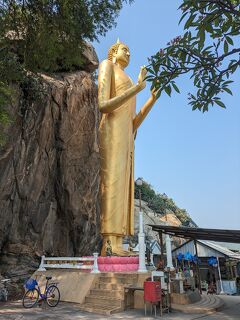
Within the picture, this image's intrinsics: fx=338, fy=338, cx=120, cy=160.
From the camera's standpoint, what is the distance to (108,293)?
7.65 metres

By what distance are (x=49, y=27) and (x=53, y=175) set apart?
5.76 meters

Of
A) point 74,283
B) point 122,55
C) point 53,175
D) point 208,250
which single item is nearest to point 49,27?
point 122,55

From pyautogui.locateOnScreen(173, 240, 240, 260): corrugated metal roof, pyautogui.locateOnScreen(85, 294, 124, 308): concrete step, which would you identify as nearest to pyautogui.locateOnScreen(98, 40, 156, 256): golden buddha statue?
pyautogui.locateOnScreen(85, 294, 124, 308): concrete step

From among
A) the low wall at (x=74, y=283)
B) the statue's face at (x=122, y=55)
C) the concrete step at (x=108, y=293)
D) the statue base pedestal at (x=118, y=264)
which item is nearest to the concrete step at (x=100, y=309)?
the concrete step at (x=108, y=293)

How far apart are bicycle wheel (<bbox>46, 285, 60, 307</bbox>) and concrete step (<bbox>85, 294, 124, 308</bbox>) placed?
0.70 metres

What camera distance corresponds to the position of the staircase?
715 cm

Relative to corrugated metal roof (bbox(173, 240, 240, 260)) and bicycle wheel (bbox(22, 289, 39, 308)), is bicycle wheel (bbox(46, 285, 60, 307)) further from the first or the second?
corrugated metal roof (bbox(173, 240, 240, 260))

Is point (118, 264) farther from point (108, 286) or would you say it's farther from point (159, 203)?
point (159, 203)

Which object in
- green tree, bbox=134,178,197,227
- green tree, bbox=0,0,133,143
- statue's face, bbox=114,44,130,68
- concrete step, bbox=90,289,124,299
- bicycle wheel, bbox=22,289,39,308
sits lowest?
bicycle wheel, bbox=22,289,39,308

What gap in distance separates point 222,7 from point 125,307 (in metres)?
6.22

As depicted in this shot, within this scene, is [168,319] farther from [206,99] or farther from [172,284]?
[206,99]

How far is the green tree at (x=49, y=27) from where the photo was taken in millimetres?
7891

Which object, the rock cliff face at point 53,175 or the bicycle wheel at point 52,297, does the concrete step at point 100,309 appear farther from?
the rock cliff face at point 53,175

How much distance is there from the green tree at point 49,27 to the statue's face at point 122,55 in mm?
2959
